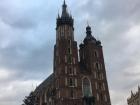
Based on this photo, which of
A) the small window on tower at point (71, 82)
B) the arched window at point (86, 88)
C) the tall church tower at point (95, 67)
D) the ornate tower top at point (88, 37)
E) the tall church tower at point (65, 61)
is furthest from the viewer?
the ornate tower top at point (88, 37)

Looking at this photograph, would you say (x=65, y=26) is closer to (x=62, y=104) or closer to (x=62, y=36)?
(x=62, y=36)

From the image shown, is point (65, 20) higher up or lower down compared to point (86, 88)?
higher up

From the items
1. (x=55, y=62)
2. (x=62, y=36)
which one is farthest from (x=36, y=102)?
(x=62, y=36)

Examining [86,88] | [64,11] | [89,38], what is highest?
[64,11]

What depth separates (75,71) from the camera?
3521 inches

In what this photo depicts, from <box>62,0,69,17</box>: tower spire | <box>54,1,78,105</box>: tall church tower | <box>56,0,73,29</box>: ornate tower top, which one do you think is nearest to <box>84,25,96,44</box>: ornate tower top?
<box>54,1,78,105</box>: tall church tower

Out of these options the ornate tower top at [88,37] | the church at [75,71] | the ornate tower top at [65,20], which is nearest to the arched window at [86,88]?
the church at [75,71]

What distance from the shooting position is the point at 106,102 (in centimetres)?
8962

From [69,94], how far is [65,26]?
23.6 metres

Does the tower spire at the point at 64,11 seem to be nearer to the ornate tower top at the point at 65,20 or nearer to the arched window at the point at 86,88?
the ornate tower top at the point at 65,20

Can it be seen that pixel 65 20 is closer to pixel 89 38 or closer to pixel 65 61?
pixel 89 38

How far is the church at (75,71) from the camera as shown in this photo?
283ft

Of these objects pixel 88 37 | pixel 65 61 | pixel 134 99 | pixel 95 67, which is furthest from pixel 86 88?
pixel 134 99

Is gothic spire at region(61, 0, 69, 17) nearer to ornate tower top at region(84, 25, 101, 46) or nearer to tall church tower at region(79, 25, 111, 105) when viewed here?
ornate tower top at region(84, 25, 101, 46)
